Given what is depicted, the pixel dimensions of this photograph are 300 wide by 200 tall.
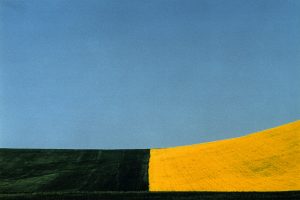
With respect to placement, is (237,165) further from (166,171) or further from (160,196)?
(160,196)

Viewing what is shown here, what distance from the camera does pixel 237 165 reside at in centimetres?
2800

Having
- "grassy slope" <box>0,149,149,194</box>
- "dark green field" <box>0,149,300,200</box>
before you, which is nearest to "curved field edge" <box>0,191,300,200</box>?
"dark green field" <box>0,149,300,200</box>

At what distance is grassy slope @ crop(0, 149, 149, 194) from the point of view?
25797mm

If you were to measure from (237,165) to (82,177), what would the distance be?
10.2 meters

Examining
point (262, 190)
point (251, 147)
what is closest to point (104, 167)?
point (251, 147)

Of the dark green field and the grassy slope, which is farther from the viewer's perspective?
the grassy slope

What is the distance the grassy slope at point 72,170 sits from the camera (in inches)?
1016

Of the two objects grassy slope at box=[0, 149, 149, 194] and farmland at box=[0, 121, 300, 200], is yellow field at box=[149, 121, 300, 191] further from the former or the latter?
grassy slope at box=[0, 149, 149, 194]

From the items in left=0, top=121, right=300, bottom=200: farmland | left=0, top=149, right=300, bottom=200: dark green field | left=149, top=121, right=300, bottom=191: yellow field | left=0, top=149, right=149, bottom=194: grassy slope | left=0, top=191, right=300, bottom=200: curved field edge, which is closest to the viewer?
left=0, top=191, right=300, bottom=200: curved field edge

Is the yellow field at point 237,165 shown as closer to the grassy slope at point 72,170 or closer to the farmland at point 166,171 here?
the farmland at point 166,171

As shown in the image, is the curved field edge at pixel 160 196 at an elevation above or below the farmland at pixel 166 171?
below

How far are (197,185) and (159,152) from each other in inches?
489

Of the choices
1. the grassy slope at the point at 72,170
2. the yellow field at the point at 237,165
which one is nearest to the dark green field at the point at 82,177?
the grassy slope at the point at 72,170

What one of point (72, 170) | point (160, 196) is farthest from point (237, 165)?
point (72, 170)
